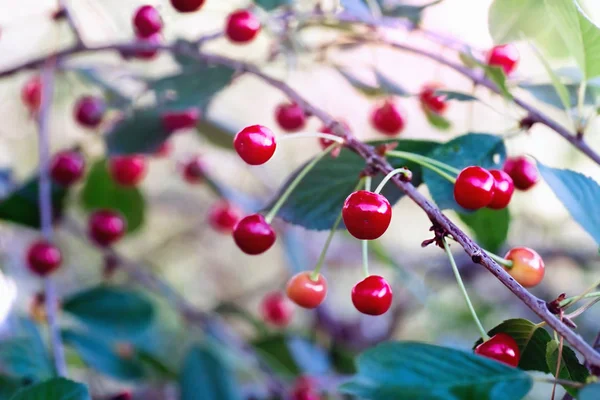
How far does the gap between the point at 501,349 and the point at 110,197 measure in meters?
1.09

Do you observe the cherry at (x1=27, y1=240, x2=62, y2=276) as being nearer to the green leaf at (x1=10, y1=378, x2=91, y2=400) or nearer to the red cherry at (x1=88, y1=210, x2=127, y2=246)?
the red cherry at (x1=88, y1=210, x2=127, y2=246)

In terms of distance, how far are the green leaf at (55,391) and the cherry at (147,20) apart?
553 mm

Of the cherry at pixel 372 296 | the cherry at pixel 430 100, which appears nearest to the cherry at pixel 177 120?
the cherry at pixel 430 100

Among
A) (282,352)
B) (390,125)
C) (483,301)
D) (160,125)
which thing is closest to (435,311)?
(483,301)

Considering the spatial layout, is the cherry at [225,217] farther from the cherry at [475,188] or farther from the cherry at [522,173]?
the cherry at [475,188]

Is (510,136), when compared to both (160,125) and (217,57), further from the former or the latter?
(160,125)

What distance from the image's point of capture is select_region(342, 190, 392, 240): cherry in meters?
0.48

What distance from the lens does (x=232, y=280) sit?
2693 millimetres

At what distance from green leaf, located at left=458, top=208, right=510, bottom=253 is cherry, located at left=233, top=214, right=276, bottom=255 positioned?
0.30 m

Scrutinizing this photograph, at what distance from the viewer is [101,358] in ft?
3.65

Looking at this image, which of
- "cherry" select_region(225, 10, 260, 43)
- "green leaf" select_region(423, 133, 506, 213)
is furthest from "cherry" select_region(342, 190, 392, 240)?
"cherry" select_region(225, 10, 260, 43)

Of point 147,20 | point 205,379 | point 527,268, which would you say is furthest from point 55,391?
point 205,379

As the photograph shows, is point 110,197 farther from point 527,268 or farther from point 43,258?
point 527,268

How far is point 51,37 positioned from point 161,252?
1.04 meters
